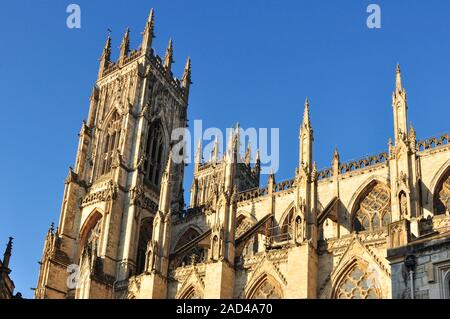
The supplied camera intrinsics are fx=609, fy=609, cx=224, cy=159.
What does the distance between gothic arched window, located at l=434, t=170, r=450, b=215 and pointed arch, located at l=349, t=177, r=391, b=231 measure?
2520mm

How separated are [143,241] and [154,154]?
6.64 m

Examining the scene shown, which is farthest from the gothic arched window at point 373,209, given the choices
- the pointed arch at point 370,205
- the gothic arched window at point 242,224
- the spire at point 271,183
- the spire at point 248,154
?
the spire at point 248,154

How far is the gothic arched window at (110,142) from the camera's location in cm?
4041

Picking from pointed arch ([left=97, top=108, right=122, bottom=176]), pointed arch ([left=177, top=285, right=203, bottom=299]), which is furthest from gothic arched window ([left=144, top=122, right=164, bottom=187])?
pointed arch ([left=177, top=285, right=203, bottom=299])

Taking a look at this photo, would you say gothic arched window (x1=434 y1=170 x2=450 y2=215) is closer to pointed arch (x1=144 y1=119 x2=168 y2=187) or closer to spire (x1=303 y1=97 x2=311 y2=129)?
spire (x1=303 y1=97 x2=311 y2=129)

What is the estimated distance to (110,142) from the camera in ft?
136

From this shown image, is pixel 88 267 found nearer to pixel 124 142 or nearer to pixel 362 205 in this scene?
pixel 124 142

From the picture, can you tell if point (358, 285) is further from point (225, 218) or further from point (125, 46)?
point (125, 46)

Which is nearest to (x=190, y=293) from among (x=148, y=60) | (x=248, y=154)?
(x=148, y=60)

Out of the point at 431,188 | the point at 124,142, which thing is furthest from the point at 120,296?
the point at 431,188

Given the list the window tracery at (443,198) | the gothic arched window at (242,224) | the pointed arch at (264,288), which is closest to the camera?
the pointed arch at (264,288)

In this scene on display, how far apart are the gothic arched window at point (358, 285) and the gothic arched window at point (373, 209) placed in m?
6.12

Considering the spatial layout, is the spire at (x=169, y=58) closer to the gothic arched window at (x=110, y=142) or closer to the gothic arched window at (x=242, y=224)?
the gothic arched window at (x=110, y=142)
